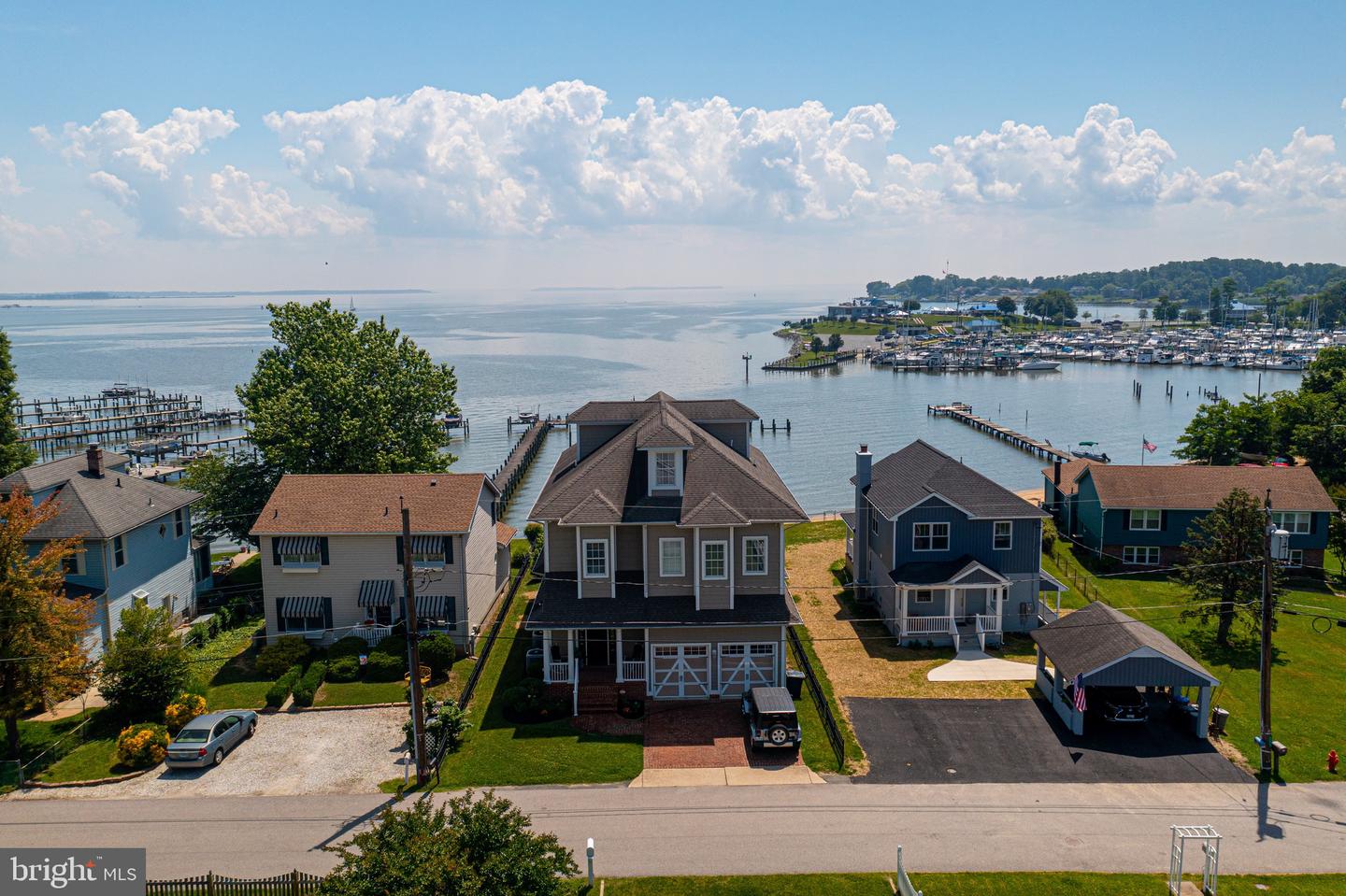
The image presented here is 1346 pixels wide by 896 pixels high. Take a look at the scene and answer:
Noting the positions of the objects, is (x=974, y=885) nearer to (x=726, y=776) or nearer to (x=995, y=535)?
(x=726, y=776)

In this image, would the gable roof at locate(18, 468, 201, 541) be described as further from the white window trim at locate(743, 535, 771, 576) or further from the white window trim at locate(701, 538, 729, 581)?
the white window trim at locate(743, 535, 771, 576)

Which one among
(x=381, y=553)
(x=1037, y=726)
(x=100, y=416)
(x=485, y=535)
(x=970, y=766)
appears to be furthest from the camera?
(x=100, y=416)

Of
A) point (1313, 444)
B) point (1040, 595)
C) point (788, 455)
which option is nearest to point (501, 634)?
point (1040, 595)

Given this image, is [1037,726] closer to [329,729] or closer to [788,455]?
[329,729]

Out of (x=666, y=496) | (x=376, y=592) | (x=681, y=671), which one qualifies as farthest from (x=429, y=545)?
(x=681, y=671)

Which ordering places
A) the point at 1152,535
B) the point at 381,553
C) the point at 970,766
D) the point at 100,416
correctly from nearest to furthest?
the point at 970,766 < the point at 381,553 < the point at 1152,535 < the point at 100,416

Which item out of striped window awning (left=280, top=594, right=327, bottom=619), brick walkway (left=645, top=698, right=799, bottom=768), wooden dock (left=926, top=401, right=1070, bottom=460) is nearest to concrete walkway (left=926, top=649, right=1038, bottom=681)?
brick walkway (left=645, top=698, right=799, bottom=768)

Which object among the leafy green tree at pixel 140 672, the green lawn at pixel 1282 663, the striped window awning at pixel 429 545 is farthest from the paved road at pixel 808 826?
the striped window awning at pixel 429 545
